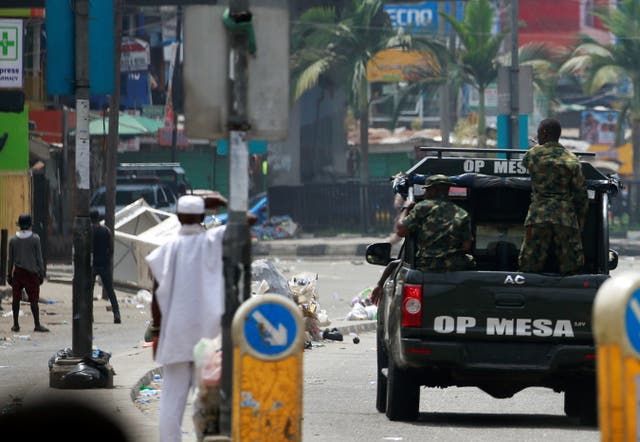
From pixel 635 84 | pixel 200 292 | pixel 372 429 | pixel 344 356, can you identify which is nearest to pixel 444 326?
pixel 372 429

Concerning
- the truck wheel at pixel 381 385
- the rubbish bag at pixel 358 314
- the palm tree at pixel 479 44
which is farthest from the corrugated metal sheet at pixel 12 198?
the palm tree at pixel 479 44

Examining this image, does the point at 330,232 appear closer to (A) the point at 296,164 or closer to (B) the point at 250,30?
(A) the point at 296,164

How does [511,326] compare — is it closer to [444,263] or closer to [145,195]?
[444,263]

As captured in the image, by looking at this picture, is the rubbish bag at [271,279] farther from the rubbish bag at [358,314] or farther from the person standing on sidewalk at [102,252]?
the person standing on sidewalk at [102,252]

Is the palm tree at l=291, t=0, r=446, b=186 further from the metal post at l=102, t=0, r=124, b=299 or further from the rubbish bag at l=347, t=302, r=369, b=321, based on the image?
the rubbish bag at l=347, t=302, r=369, b=321

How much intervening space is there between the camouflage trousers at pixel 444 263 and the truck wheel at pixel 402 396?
807mm

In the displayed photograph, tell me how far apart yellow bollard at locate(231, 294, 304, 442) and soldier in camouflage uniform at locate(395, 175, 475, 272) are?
4058 mm

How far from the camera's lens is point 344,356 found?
60.9 feet

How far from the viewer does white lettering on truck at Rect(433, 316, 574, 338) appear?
38.5 ft

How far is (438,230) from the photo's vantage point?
1198 cm

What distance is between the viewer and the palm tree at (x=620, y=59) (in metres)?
52.5

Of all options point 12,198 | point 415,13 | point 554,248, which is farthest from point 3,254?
point 415,13

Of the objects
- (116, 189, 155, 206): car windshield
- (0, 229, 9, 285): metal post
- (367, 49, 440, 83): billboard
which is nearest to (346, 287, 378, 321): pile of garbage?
(0, 229, 9, 285): metal post

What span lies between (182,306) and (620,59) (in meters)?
46.4
